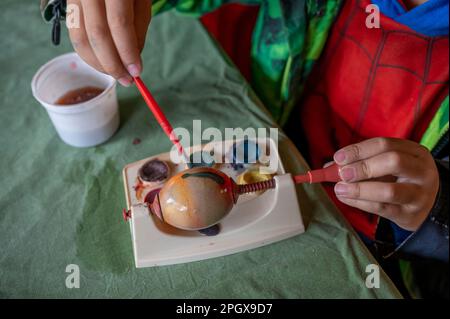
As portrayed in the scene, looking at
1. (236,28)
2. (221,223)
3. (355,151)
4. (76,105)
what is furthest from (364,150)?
(236,28)

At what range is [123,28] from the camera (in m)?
0.54

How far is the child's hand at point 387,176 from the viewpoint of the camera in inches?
20.8

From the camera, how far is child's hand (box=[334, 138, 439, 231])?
529 mm

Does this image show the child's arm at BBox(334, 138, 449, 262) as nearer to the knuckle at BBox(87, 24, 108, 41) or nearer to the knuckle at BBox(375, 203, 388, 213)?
the knuckle at BBox(375, 203, 388, 213)

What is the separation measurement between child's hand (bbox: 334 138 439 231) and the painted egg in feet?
0.51

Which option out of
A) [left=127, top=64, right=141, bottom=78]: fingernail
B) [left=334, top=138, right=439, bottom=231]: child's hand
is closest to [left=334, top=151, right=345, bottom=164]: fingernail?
[left=334, top=138, right=439, bottom=231]: child's hand

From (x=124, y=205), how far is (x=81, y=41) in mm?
243

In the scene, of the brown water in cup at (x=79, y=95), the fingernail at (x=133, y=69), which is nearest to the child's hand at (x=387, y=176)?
the fingernail at (x=133, y=69)

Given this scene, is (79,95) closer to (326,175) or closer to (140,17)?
(140,17)

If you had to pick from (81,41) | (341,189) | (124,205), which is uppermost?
(81,41)

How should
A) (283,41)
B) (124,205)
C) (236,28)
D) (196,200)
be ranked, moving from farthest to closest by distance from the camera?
1. (236,28)
2. (283,41)
3. (124,205)
4. (196,200)

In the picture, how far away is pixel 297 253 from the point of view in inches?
22.7

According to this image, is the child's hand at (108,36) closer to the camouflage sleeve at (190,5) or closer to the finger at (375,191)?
the camouflage sleeve at (190,5)
